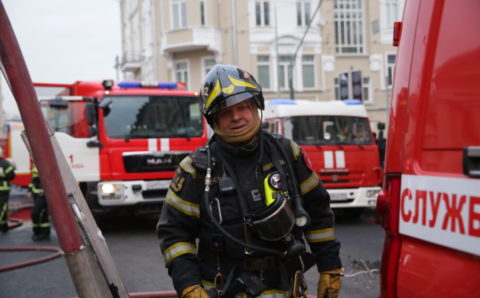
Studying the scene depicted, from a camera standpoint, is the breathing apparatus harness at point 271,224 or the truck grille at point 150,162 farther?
the truck grille at point 150,162

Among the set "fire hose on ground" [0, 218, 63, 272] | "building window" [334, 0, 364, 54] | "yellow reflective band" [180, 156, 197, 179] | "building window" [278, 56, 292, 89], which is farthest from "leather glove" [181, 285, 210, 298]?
"building window" [334, 0, 364, 54]

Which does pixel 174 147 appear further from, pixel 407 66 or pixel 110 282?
pixel 407 66

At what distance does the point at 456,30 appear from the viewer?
179 centimetres

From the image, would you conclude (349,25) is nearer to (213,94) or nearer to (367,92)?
(367,92)

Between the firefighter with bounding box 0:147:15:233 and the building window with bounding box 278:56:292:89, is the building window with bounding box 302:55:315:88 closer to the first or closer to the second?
the building window with bounding box 278:56:292:89

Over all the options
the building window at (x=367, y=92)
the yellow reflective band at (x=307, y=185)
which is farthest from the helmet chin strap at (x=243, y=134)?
the building window at (x=367, y=92)

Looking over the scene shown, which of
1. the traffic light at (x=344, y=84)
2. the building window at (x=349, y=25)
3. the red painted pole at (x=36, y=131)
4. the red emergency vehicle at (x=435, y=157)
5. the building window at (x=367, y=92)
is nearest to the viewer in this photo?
the red emergency vehicle at (x=435, y=157)

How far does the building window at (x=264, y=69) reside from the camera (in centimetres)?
2744

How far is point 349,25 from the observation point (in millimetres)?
29078

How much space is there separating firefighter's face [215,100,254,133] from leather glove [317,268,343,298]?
0.84 metres

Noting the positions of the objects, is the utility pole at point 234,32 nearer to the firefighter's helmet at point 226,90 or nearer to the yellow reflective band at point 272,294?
the firefighter's helmet at point 226,90

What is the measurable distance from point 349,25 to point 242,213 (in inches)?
1125

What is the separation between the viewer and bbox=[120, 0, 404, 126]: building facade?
27.0 m

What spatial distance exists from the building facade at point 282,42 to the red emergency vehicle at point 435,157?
79.5ft
